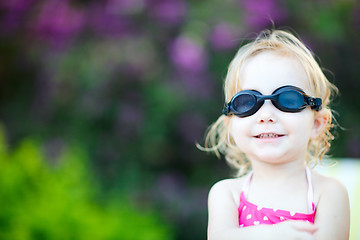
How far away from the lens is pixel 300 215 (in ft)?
5.54

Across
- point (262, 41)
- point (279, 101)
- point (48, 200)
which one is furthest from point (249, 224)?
point (48, 200)

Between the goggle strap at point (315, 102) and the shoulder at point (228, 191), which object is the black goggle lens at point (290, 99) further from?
the shoulder at point (228, 191)

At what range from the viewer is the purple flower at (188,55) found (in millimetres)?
4199

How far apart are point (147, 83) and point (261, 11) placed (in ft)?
3.69

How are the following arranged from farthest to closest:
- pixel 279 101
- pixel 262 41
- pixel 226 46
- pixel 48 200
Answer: pixel 226 46 → pixel 48 200 → pixel 262 41 → pixel 279 101

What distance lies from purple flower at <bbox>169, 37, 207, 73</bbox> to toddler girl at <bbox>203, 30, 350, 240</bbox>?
2366mm

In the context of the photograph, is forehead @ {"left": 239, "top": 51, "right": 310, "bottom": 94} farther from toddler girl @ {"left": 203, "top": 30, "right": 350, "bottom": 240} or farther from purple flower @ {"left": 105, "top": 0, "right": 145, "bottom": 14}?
purple flower @ {"left": 105, "top": 0, "right": 145, "bottom": 14}

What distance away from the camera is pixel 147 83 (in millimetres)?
4316

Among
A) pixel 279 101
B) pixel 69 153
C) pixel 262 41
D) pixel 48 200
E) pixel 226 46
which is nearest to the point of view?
pixel 279 101

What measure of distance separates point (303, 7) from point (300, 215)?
2963mm

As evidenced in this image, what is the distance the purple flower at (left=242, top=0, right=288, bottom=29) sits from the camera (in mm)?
4184

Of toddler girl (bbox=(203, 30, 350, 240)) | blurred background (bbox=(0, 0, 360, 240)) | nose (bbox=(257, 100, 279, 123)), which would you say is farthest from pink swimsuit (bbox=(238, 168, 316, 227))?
blurred background (bbox=(0, 0, 360, 240))

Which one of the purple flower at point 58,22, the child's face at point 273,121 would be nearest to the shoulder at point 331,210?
the child's face at point 273,121

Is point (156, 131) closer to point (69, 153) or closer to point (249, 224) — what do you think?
point (69, 153)
